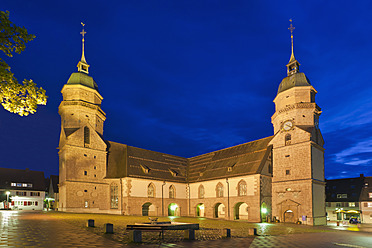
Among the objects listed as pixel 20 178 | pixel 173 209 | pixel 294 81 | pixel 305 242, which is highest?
pixel 294 81

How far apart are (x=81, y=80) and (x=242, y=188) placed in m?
34.7

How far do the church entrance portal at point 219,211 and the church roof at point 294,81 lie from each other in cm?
2359

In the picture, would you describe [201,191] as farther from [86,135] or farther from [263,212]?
[86,135]

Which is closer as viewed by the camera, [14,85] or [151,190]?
[14,85]

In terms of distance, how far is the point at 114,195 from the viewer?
4972 centimetres

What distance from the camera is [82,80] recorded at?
166ft

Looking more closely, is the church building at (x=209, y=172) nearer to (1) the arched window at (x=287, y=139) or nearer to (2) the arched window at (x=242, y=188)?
(2) the arched window at (x=242, y=188)

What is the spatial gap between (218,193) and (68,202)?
26005mm

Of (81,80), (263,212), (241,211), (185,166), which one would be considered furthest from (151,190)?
(81,80)

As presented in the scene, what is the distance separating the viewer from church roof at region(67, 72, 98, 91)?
50.1 meters

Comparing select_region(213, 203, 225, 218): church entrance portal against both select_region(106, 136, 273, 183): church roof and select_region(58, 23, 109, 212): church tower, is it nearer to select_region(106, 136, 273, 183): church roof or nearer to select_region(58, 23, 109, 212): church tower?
select_region(106, 136, 273, 183): church roof

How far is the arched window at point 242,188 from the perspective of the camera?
151 feet

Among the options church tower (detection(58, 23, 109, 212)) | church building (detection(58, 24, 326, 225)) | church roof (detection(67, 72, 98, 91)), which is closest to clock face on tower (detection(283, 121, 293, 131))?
church building (detection(58, 24, 326, 225))

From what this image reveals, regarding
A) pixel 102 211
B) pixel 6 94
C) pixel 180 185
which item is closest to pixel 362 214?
pixel 180 185
